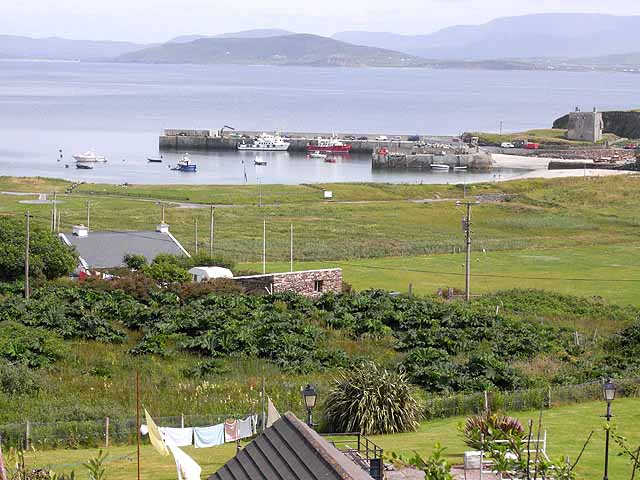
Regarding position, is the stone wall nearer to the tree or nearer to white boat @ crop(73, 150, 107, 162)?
the tree

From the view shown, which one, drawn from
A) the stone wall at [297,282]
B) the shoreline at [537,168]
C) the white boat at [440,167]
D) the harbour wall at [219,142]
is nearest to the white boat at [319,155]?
the harbour wall at [219,142]

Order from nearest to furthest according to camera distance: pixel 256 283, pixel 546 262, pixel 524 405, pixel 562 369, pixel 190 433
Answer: pixel 190 433 → pixel 524 405 → pixel 562 369 → pixel 256 283 → pixel 546 262

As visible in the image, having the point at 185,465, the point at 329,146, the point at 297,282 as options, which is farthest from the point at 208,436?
the point at 329,146

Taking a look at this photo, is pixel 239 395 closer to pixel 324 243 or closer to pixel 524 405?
pixel 524 405

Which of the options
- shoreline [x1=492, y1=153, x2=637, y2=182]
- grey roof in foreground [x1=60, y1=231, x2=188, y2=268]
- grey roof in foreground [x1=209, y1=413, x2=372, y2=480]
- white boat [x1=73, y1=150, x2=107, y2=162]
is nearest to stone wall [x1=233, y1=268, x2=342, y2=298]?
grey roof in foreground [x1=60, y1=231, x2=188, y2=268]

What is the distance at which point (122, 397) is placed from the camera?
1098 inches

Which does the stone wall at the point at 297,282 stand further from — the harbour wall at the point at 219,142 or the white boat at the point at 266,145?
the white boat at the point at 266,145

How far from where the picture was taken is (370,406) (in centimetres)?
2383

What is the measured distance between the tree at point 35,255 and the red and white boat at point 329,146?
354ft

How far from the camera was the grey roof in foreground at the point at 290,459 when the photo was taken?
1091cm

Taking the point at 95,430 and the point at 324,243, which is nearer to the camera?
the point at 95,430

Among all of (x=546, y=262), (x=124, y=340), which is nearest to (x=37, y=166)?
(x=546, y=262)

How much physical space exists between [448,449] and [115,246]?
3140 centimetres

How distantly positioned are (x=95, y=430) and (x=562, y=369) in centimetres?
1404
